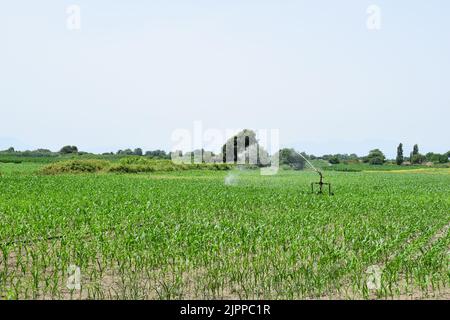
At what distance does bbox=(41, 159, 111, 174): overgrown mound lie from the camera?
5216cm

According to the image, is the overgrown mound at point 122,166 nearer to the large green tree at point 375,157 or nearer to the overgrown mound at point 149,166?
the overgrown mound at point 149,166

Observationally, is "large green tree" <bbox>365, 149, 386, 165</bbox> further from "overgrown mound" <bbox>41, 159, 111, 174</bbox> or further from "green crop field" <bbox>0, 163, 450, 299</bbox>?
"green crop field" <bbox>0, 163, 450, 299</bbox>

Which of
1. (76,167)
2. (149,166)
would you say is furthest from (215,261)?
(149,166)

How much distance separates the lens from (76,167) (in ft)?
179

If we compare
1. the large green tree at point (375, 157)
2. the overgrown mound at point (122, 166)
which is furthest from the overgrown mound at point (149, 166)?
the large green tree at point (375, 157)

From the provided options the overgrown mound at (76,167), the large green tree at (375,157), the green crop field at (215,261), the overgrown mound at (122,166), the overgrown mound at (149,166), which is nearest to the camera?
the green crop field at (215,261)

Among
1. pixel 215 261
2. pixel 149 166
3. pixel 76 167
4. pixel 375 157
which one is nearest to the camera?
pixel 215 261

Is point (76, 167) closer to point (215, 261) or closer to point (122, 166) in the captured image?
point (122, 166)

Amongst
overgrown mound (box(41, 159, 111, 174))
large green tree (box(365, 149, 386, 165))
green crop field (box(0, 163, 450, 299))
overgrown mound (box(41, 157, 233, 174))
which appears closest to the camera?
green crop field (box(0, 163, 450, 299))

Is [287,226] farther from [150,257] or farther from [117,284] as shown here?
[117,284]

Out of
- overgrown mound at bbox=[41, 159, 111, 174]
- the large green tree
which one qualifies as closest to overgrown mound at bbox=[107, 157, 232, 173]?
overgrown mound at bbox=[41, 159, 111, 174]

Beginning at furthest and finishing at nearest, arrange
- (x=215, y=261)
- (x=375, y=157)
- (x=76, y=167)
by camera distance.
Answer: (x=375, y=157) < (x=76, y=167) < (x=215, y=261)

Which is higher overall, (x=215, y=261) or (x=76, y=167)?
(x=76, y=167)

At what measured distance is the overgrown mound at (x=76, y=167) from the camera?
171 ft
